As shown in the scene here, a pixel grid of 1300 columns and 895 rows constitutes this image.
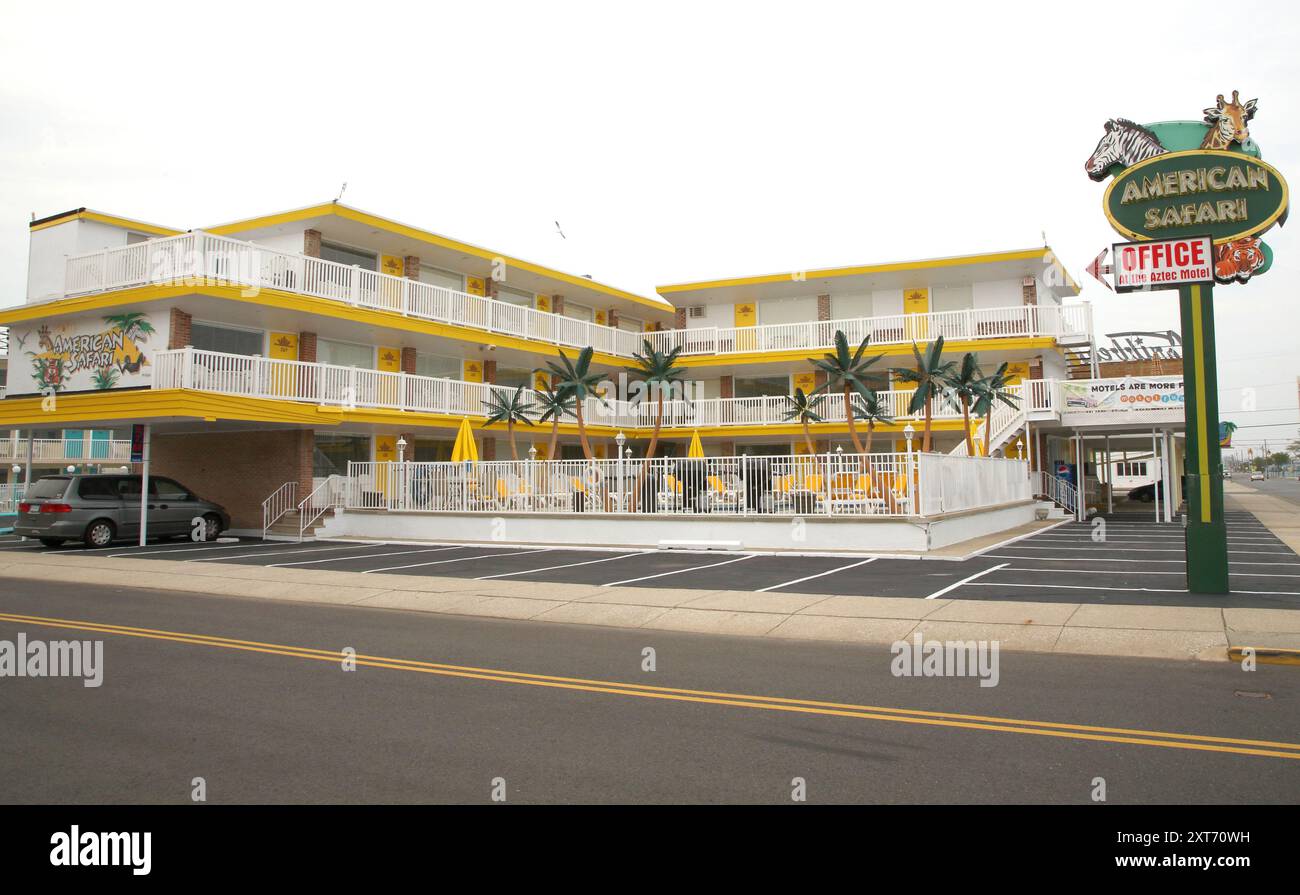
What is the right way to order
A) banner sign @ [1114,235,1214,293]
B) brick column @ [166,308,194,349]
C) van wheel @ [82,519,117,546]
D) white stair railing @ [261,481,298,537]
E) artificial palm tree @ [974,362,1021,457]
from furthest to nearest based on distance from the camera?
artificial palm tree @ [974,362,1021,457], white stair railing @ [261,481,298,537], brick column @ [166,308,194,349], van wheel @ [82,519,117,546], banner sign @ [1114,235,1214,293]

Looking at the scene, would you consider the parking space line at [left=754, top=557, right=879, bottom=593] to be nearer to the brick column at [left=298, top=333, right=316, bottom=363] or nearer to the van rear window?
the brick column at [left=298, top=333, right=316, bottom=363]

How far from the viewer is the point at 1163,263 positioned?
11695 millimetres

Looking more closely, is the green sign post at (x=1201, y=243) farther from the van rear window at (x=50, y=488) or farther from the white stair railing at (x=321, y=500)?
the van rear window at (x=50, y=488)

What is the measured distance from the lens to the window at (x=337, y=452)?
25594mm

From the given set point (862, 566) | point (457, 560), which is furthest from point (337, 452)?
point (862, 566)

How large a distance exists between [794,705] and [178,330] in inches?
829

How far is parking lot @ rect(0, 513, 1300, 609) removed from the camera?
39.8 ft

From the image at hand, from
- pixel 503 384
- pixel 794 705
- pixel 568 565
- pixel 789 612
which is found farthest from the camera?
pixel 503 384

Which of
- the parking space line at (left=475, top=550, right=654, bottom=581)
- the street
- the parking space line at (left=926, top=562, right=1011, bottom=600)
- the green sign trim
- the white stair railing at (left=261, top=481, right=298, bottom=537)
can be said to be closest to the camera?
the street

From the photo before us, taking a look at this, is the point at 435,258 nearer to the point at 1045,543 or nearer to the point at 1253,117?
the point at 1045,543

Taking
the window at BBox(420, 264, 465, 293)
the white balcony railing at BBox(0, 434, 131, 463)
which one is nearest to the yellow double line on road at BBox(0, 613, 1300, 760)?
the window at BBox(420, 264, 465, 293)

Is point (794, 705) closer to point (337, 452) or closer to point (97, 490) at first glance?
point (97, 490)

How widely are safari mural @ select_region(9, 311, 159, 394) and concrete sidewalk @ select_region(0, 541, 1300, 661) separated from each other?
28.3 feet
